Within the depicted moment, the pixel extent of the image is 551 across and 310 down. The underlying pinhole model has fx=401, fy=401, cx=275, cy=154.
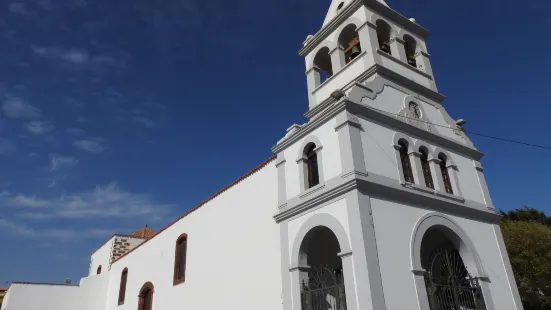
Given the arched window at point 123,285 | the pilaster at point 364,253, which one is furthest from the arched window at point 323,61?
the arched window at point 123,285

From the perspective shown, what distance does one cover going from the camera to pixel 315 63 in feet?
45.5

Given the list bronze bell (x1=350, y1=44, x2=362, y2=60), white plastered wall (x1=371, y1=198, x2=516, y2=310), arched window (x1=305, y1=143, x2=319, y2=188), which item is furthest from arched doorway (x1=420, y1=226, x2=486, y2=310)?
bronze bell (x1=350, y1=44, x2=362, y2=60)

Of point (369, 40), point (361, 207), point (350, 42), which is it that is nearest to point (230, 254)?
point (361, 207)

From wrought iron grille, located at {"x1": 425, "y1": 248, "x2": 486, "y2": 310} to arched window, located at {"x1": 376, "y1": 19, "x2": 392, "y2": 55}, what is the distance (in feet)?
21.2

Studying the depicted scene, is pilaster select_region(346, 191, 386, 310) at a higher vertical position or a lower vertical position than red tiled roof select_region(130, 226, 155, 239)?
lower

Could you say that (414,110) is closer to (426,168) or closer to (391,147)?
(426,168)

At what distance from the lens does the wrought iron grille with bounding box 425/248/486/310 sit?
30.2 feet

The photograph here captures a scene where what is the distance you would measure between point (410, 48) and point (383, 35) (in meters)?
1.21

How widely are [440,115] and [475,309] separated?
5.74 meters

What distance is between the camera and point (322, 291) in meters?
9.15

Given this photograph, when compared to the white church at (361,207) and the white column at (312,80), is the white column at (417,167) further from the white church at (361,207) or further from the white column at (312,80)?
the white column at (312,80)

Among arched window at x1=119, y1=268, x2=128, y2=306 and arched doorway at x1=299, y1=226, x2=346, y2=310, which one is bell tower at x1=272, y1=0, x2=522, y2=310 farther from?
arched window at x1=119, y1=268, x2=128, y2=306

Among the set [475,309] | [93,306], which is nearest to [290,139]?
[475,309]

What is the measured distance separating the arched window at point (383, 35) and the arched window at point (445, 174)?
3.84m
